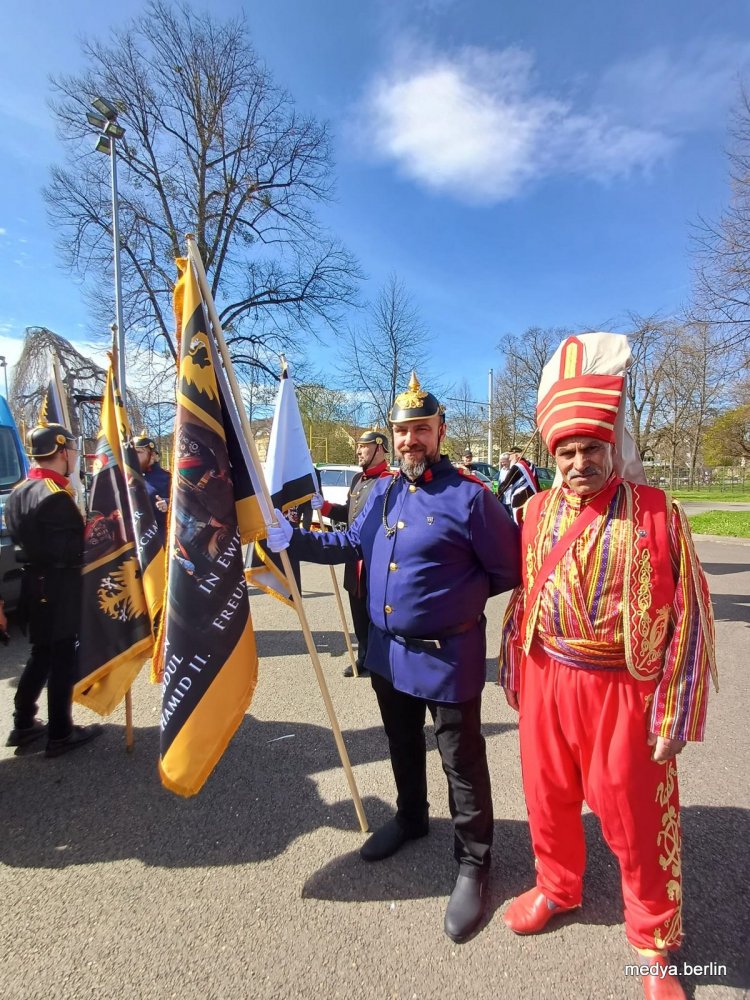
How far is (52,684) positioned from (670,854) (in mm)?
3462

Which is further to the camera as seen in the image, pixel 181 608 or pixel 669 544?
pixel 181 608

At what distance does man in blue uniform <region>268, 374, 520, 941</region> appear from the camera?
2.02m

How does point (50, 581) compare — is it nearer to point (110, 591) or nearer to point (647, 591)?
point (110, 591)

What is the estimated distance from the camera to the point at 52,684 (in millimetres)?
3268

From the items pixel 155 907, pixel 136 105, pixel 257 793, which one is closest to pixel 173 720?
pixel 155 907

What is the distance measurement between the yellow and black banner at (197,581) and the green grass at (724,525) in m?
13.0

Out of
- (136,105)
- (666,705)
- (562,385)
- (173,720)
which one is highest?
(136,105)

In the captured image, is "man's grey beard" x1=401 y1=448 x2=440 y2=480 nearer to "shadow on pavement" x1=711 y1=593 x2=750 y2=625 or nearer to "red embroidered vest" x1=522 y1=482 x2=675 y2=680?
"red embroidered vest" x1=522 y1=482 x2=675 y2=680

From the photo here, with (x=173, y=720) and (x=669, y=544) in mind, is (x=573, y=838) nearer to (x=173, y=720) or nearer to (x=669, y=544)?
(x=669, y=544)

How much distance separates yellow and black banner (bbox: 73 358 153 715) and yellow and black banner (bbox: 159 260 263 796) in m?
1.15

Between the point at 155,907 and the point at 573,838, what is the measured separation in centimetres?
174

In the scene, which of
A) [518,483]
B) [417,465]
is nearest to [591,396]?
[417,465]

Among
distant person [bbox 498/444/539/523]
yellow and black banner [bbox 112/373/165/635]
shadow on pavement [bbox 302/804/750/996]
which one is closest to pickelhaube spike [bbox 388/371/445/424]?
yellow and black banner [bbox 112/373/165/635]

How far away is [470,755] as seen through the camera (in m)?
2.07
